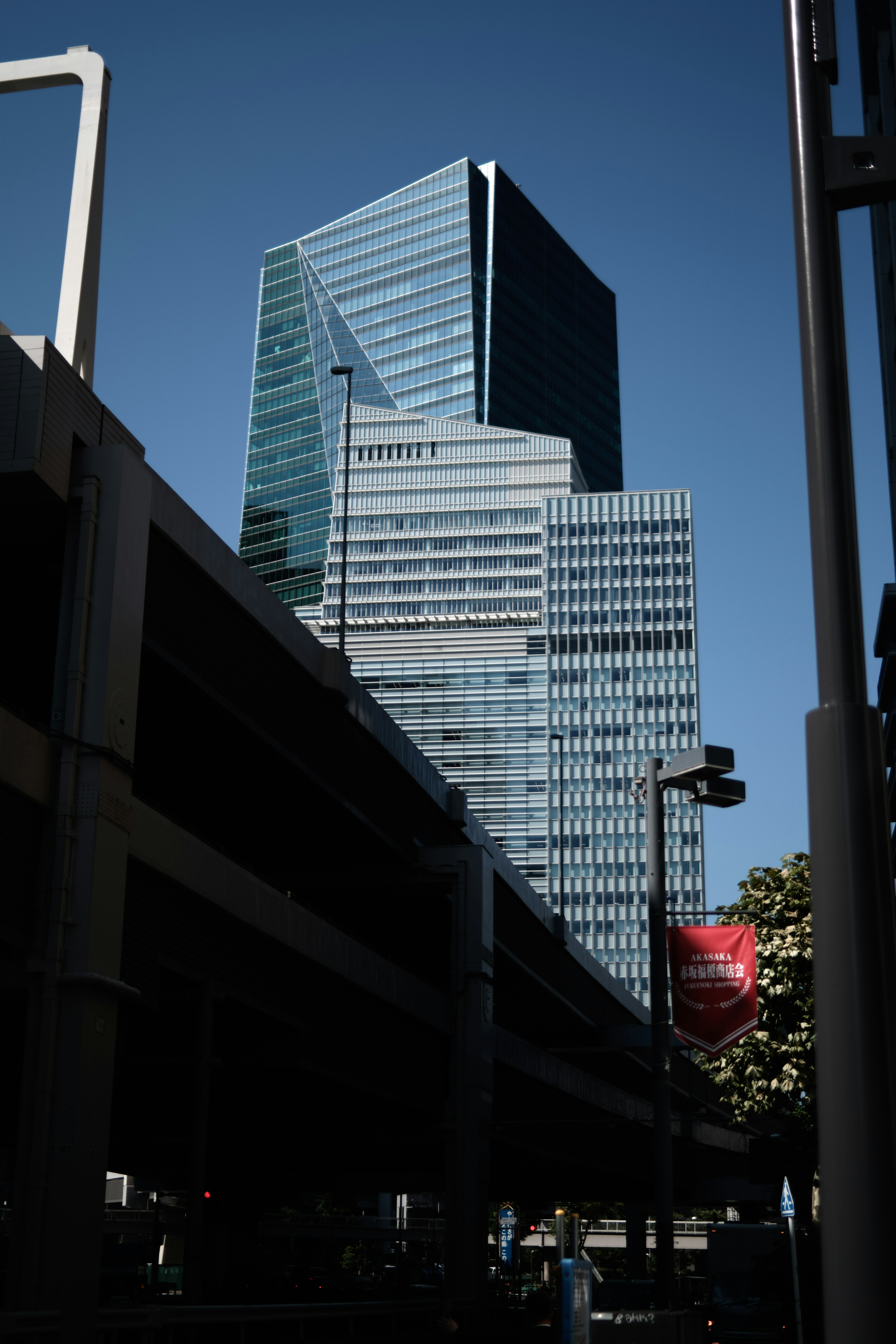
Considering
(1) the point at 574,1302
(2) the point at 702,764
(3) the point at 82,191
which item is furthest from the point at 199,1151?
(3) the point at 82,191

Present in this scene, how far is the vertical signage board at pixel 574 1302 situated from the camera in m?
14.2

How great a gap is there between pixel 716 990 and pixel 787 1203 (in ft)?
17.5

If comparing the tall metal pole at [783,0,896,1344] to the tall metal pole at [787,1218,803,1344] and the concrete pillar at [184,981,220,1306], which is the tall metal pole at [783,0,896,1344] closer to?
the tall metal pole at [787,1218,803,1344]

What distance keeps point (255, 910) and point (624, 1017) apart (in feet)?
144

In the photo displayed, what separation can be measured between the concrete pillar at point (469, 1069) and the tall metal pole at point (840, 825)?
102 ft

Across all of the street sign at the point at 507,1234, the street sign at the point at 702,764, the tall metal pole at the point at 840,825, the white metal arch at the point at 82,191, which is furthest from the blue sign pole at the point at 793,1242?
the street sign at the point at 507,1234

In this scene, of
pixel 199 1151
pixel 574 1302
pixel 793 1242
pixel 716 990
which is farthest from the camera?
pixel 716 990

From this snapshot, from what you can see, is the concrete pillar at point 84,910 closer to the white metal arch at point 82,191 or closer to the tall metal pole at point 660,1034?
the white metal arch at point 82,191

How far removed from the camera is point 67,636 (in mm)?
21938

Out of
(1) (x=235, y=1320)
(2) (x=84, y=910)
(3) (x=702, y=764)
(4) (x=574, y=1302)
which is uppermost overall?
(3) (x=702, y=764)

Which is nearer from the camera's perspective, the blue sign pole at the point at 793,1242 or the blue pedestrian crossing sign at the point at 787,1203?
Answer: the blue sign pole at the point at 793,1242

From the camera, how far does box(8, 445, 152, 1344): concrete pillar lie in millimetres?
19281

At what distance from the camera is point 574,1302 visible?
14508 millimetres

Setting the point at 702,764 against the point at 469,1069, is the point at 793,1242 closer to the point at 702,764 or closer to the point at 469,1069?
the point at 702,764
